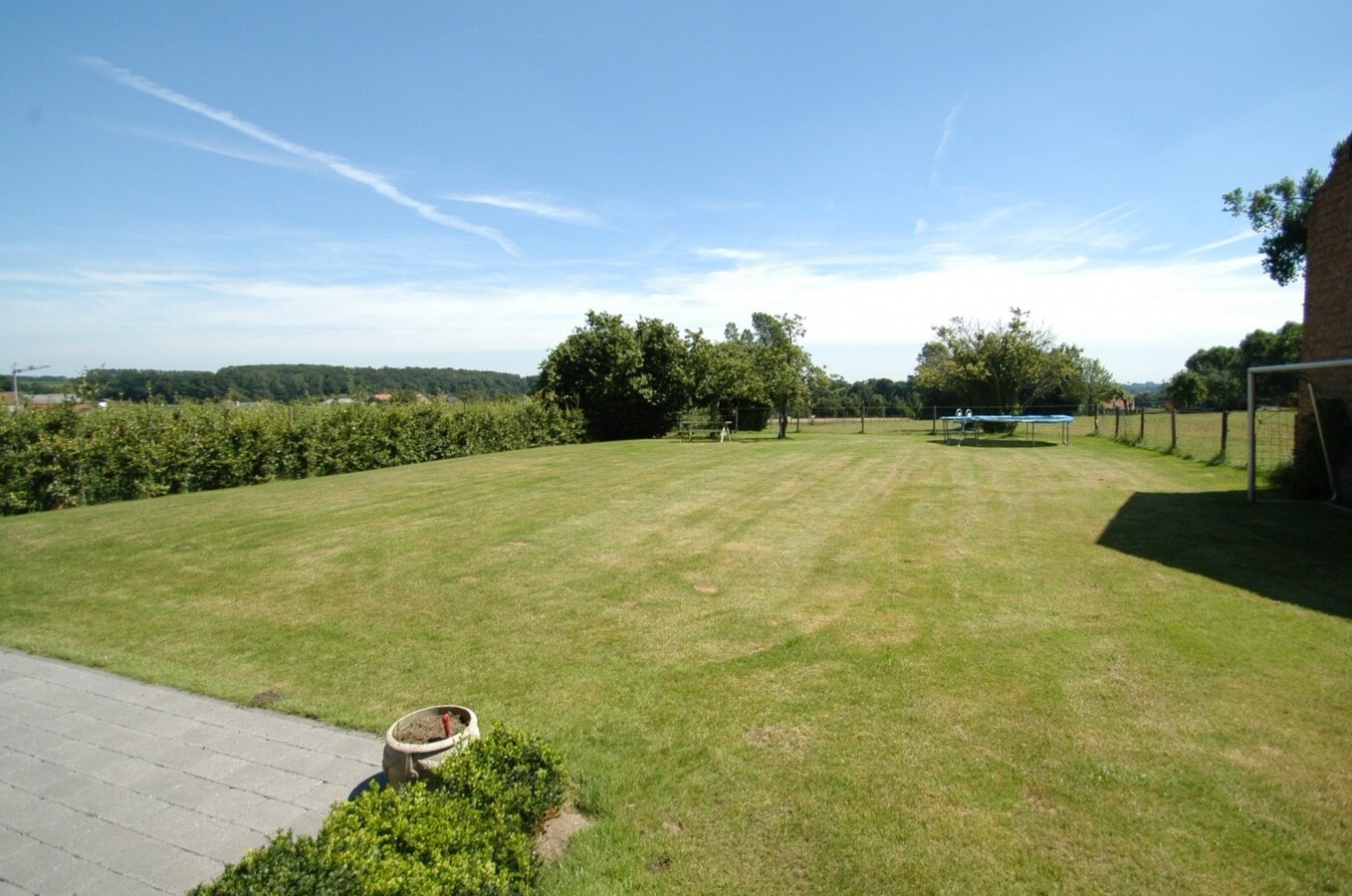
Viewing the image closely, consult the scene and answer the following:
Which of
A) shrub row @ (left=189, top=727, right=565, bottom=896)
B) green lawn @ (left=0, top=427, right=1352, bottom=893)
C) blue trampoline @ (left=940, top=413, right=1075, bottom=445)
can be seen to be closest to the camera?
shrub row @ (left=189, top=727, right=565, bottom=896)

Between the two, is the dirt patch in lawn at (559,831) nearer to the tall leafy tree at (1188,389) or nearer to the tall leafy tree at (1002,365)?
the tall leafy tree at (1002,365)

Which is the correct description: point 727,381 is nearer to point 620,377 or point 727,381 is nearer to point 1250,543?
point 620,377

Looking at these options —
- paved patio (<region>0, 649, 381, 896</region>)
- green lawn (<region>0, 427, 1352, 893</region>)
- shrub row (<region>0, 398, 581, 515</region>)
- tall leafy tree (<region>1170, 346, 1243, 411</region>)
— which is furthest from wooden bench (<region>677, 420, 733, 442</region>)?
tall leafy tree (<region>1170, 346, 1243, 411</region>)

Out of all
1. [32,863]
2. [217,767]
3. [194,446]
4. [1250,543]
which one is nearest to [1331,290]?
[1250,543]

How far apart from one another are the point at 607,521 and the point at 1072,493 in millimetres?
7306

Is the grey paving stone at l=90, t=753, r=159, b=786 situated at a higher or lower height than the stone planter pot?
lower

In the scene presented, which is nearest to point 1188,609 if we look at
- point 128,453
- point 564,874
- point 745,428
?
point 564,874

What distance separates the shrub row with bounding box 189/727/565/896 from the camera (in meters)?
2.02

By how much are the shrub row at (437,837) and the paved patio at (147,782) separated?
0.61 meters

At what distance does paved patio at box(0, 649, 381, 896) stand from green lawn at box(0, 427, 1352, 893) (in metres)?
0.33

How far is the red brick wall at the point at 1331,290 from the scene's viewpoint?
29.8 feet

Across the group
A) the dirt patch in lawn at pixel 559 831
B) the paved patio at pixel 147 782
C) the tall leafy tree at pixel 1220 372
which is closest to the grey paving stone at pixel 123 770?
the paved patio at pixel 147 782

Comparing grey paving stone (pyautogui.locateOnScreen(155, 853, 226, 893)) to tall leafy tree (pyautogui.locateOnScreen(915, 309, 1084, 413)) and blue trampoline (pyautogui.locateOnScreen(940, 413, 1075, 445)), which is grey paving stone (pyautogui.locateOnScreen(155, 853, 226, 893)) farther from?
tall leafy tree (pyautogui.locateOnScreen(915, 309, 1084, 413))

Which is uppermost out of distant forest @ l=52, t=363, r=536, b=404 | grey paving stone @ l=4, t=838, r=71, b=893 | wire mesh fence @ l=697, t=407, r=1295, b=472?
distant forest @ l=52, t=363, r=536, b=404
